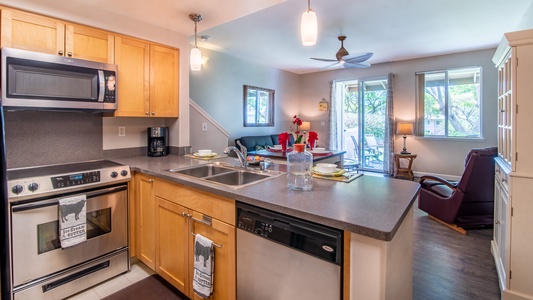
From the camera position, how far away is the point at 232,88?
5.70m

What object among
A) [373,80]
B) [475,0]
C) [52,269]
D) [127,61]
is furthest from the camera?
[373,80]

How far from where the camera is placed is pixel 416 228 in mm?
3217

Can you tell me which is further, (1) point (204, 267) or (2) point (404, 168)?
(2) point (404, 168)

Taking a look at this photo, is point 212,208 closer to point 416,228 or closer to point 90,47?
point 90,47

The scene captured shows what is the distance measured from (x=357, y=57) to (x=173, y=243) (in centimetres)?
381

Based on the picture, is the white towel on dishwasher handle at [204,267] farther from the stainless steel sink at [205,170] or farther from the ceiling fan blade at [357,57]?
the ceiling fan blade at [357,57]

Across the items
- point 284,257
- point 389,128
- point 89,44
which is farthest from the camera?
point 389,128

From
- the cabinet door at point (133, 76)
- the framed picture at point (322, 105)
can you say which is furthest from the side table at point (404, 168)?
the cabinet door at point (133, 76)

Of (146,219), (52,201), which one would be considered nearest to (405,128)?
(146,219)

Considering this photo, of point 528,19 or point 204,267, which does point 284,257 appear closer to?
point 204,267

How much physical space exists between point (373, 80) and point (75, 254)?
6752 millimetres

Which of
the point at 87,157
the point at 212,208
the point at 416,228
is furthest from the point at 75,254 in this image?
the point at 416,228

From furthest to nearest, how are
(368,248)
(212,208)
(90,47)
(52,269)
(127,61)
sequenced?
(127,61) → (90,47) → (52,269) → (212,208) → (368,248)

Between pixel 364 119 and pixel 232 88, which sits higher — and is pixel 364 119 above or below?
below
